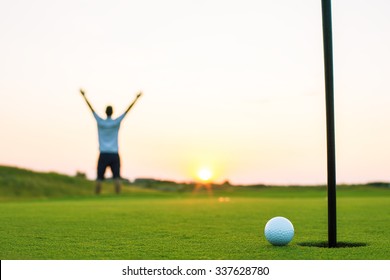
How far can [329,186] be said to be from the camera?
26.1 feet

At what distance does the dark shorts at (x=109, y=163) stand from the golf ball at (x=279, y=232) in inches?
164

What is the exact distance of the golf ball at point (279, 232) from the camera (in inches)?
310

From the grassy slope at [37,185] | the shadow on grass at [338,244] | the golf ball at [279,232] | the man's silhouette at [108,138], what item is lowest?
the shadow on grass at [338,244]

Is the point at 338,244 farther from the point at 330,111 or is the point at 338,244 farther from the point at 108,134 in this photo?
the point at 108,134

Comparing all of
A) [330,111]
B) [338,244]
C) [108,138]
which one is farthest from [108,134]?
[338,244]

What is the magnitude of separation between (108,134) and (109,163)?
0.74 m

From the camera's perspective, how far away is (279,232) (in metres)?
7.86

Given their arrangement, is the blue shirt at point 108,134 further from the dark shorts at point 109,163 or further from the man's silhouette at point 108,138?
the dark shorts at point 109,163

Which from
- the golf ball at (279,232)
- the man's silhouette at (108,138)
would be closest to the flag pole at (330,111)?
the golf ball at (279,232)

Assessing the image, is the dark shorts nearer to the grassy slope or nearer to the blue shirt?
the blue shirt

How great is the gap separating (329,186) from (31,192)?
49810 millimetres

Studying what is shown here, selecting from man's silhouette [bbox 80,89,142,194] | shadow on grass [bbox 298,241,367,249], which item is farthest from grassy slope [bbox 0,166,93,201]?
shadow on grass [bbox 298,241,367,249]

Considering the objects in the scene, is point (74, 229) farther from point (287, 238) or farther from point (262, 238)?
point (287, 238)

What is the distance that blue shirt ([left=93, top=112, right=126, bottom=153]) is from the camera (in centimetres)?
1070
